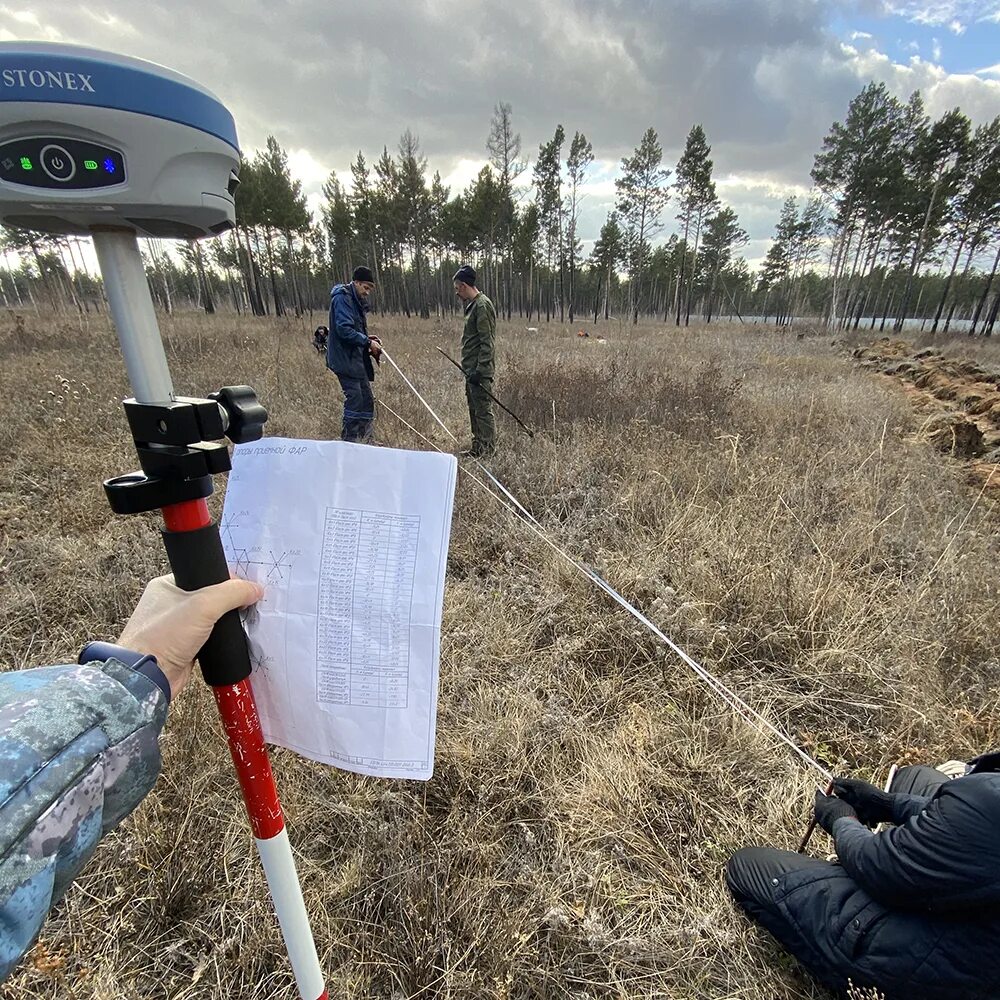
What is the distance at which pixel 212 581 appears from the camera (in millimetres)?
674

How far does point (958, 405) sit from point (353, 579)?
9826mm

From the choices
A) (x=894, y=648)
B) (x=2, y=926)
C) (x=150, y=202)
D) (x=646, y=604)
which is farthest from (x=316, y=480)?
(x=894, y=648)

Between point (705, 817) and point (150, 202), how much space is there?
2.21 meters

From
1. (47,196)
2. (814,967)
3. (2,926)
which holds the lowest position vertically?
(814,967)

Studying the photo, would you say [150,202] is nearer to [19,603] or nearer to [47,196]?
[47,196]

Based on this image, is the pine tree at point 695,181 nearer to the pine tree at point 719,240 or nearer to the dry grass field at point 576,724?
the pine tree at point 719,240

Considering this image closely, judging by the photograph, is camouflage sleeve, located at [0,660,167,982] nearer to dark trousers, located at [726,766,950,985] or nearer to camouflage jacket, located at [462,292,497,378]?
dark trousers, located at [726,766,950,985]

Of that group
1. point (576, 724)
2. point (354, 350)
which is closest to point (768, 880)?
point (576, 724)

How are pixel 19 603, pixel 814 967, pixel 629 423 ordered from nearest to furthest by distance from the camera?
1. pixel 814 967
2. pixel 19 603
3. pixel 629 423

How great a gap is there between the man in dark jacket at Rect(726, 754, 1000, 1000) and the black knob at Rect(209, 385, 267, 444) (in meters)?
1.83

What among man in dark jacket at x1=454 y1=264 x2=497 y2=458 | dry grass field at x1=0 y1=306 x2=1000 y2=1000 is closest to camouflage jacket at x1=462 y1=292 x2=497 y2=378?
man in dark jacket at x1=454 y1=264 x2=497 y2=458

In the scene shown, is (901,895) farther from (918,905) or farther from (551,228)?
(551,228)

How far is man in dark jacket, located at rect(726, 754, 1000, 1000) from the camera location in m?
1.19

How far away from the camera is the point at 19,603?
260cm
